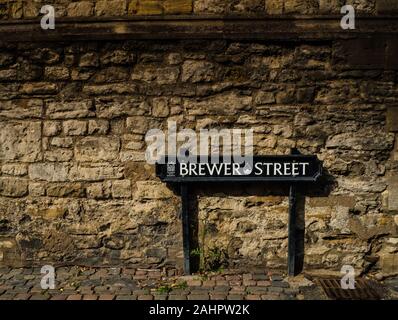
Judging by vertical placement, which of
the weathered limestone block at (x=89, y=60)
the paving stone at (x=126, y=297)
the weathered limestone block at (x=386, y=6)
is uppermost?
the weathered limestone block at (x=386, y=6)

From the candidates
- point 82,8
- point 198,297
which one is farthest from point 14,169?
point 198,297

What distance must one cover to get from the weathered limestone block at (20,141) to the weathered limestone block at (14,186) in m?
0.24

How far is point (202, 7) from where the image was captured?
175 inches

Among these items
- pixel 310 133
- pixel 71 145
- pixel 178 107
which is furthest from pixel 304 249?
pixel 71 145

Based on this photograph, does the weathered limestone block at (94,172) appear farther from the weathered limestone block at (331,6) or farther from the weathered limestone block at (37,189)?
the weathered limestone block at (331,6)

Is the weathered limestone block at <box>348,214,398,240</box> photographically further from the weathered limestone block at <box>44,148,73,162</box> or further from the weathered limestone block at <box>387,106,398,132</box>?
the weathered limestone block at <box>44,148,73,162</box>

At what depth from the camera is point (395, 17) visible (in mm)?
4348

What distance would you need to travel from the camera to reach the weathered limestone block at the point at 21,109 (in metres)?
4.60

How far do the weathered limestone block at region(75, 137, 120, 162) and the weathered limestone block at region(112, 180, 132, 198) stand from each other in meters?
0.28

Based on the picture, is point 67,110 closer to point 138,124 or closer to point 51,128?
point 51,128

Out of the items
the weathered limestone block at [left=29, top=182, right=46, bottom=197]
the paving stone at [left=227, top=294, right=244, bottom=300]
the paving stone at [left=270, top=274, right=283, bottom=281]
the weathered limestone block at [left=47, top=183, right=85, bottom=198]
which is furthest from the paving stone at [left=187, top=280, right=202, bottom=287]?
Answer: the weathered limestone block at [left=29, top=182, right=46, bottom=197]

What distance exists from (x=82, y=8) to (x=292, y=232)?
334 cm

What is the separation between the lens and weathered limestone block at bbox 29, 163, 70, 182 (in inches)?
183

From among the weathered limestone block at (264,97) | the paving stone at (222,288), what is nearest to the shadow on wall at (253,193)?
the paving stone at (222,288)
